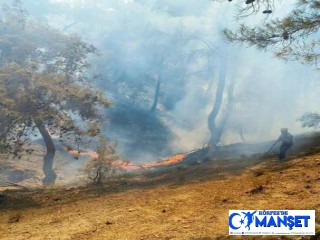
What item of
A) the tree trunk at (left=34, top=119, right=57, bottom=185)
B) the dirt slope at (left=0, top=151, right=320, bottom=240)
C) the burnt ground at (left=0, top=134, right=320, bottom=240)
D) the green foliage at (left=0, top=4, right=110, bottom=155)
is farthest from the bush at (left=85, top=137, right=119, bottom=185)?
the tree trunk at (left=34, top=119, right=57, bottom=185)

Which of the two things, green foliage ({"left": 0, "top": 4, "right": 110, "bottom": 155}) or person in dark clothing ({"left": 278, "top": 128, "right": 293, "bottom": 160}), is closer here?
person in dark clothing ({"left": 278, "top": 128, "right": 293, "bottom": 160})

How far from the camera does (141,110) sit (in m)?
31.2

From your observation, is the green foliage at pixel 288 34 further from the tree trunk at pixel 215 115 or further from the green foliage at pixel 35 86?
the tree trunk at pixel 215 115

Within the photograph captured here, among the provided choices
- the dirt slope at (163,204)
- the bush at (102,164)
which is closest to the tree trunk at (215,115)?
the bush at (102,164)

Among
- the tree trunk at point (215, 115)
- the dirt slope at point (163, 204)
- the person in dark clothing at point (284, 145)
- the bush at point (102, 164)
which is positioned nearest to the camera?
the dirt slope at point (163, 204)

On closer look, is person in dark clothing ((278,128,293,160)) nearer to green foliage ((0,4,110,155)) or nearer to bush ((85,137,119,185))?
bush ((85,137,119,185))

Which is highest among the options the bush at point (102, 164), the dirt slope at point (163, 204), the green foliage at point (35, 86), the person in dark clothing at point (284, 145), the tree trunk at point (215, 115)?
the tree trunk at point (215, 115)

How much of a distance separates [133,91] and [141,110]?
7.49 feet

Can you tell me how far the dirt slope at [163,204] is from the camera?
5.65 metres

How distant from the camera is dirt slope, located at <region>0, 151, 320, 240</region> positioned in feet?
18.5

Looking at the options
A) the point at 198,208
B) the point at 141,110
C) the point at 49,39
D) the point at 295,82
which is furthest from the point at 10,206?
the point at 295,82

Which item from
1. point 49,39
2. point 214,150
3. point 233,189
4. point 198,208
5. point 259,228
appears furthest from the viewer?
point 214,150

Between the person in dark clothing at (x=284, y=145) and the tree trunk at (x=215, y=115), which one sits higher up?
the tree trunk at (x=215, y=115)

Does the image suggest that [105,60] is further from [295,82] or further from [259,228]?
[259,228]
